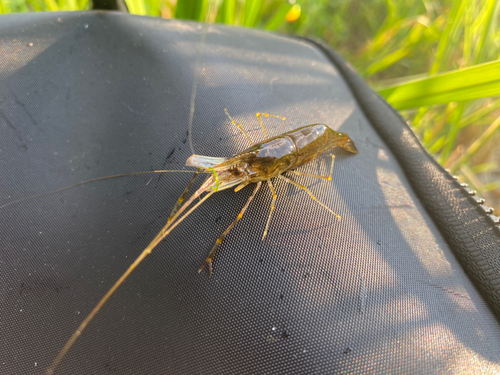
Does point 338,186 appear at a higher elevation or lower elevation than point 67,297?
higher

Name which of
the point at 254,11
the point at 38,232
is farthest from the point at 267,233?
the point at 254,11

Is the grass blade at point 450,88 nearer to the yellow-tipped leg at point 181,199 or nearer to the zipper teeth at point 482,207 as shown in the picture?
the zipper teeth at point 482,207

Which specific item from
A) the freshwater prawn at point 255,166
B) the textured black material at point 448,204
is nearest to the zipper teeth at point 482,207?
the textured black material at point 448,204

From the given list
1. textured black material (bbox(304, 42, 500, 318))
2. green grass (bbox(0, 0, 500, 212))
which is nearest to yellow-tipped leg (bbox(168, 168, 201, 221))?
textured black material (bbox(304, 42, 500, 318))

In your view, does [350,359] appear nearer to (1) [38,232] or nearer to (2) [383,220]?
(2) [383,220]

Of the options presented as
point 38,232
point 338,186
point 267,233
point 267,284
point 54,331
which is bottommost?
point 54,331

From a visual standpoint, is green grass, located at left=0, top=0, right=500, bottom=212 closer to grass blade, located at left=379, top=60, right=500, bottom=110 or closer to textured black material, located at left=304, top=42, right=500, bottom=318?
grass blade, located at left=379, top=60, right=500, bottom=110
